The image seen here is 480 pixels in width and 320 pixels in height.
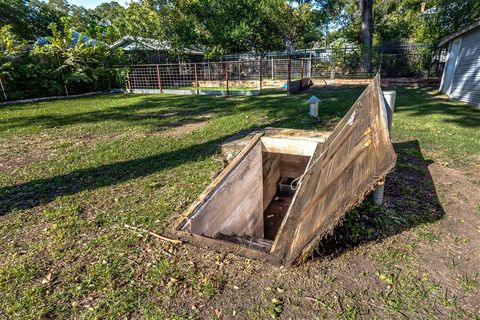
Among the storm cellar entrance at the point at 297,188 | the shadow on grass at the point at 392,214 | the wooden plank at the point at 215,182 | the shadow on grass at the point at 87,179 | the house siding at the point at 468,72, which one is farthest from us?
the house siding at the point at 468,72

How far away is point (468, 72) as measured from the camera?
9242 millimetres

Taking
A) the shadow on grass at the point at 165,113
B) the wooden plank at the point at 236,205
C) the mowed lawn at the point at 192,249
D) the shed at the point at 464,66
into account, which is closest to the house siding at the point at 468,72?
the shed at the point at 464,66

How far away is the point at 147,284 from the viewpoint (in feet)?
6.56

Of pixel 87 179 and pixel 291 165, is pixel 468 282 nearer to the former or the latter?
pixel 291 165

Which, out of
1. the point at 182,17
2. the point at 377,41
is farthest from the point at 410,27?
the point at 182,17

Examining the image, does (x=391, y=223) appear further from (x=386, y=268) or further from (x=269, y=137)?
(x=269, y=137)

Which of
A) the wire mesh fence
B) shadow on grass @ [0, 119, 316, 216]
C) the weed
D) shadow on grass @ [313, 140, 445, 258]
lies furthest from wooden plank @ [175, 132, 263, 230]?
the wire mesh fence

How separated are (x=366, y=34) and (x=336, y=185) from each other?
17534 mm

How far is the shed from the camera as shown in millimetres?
8734

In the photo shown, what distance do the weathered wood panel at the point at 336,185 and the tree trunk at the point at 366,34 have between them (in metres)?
14.9

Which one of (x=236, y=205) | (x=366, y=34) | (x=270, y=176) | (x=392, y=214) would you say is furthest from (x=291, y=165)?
(x=366, y=34)

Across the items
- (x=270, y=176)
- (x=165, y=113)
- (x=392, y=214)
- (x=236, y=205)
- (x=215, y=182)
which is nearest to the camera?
(x=392, y=214)

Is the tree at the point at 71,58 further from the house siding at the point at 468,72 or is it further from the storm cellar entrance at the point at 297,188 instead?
the house siding at the point at 468,72

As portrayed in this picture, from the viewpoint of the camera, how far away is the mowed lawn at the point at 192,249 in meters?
1.80
